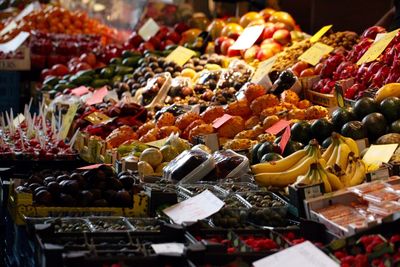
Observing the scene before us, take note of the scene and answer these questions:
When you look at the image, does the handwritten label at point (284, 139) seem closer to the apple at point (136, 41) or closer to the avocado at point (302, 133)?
the avocado at point (302, 133)

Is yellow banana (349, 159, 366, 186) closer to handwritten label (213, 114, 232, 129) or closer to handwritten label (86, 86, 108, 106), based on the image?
handwritten label (213, 114, 232, 129)

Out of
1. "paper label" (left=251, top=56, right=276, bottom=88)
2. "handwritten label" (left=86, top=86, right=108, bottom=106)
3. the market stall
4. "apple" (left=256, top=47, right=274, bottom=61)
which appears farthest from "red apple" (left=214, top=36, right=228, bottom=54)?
"paper label" (left=251, top=56, right=276, bottom=88)

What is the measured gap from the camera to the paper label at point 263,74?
5.55 meters

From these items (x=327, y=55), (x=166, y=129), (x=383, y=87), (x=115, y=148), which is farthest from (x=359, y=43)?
(x=115, y=148)

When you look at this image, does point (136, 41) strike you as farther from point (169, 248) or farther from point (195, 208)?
point (169, 248)

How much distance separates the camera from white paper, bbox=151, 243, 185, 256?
3014 millimetres

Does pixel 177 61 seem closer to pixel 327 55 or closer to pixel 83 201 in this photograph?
pixel 327 55

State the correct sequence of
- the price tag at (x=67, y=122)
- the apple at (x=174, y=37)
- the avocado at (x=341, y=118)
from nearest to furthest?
1. the avocado at (x=341, y=118)
2. the price tag at (x=67, y=122)
3. the apple at (x=174, y=37)

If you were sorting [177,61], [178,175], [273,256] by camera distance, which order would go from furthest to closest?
[177,61] → [178,175] → [273,256]

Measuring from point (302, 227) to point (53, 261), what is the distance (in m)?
0.97

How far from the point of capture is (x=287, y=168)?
4.09 meters

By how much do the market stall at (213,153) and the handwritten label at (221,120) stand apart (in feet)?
0.07

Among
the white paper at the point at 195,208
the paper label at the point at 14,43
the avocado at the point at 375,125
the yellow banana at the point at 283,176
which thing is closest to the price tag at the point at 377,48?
the avocado at the point at 375,125

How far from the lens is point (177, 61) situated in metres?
7.12
